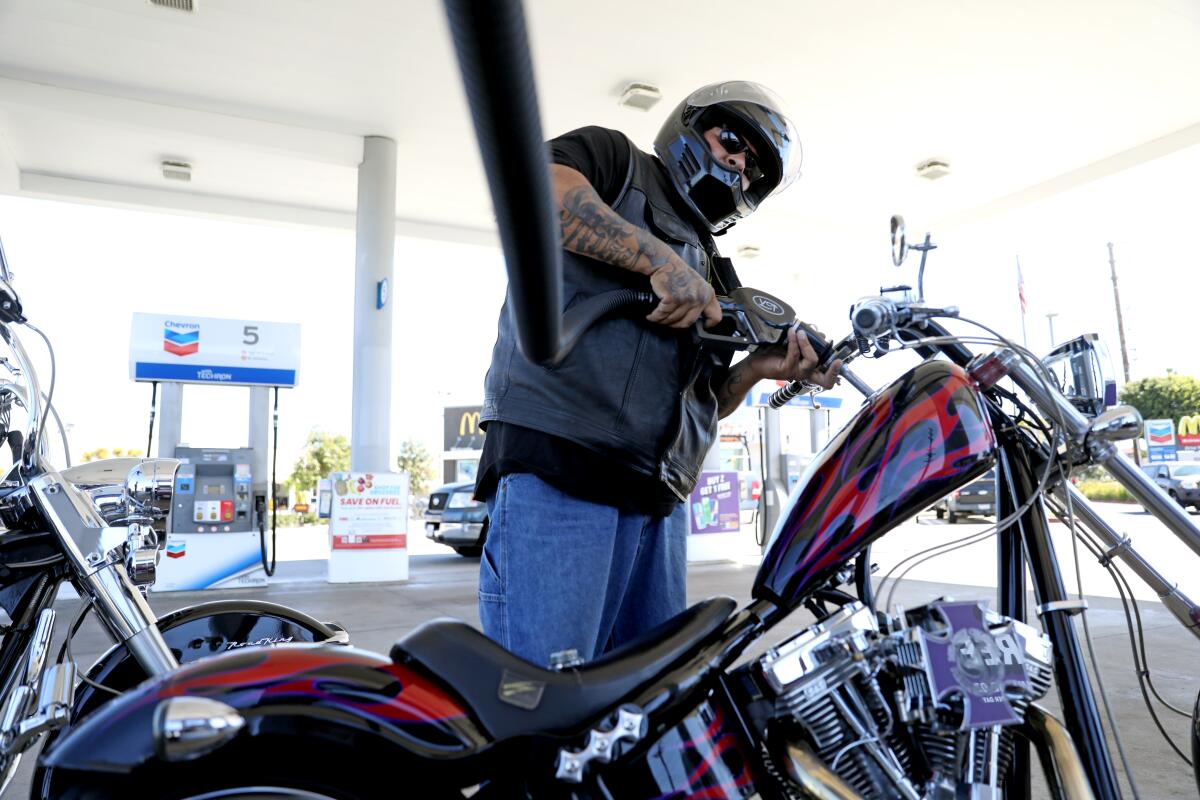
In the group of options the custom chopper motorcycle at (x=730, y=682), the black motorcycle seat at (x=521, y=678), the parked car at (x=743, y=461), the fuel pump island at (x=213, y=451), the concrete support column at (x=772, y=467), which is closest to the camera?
the custom chopper motorcycle at (x=730, y=682)

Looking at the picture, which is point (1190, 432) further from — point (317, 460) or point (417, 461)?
point (417, 461)

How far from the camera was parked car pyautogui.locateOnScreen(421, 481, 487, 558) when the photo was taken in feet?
32.3

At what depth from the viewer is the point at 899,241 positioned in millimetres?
1553

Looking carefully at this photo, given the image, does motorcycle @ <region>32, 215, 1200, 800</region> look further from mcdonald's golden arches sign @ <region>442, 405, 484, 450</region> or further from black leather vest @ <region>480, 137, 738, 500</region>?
mcdonald's golden arches sign @ <region>442, 405, 484, 450</region>

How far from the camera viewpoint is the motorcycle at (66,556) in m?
1.74

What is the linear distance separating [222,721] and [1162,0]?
7.91 meters

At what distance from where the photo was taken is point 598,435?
1420 mm

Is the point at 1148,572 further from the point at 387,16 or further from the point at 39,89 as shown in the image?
the point at 39,89

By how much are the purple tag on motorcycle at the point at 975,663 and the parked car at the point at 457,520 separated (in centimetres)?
870

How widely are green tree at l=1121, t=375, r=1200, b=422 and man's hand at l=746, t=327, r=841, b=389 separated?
111 feet

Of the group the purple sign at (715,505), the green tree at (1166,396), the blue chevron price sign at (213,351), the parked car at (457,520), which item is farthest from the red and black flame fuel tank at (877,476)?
the green tree at (1166,396)

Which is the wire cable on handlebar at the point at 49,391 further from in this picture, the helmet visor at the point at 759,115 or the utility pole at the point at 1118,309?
the utility pole at the point at 1118,309

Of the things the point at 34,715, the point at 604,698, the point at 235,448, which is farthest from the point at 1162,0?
the point at 235,448

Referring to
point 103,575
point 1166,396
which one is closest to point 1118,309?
point 1166,396
